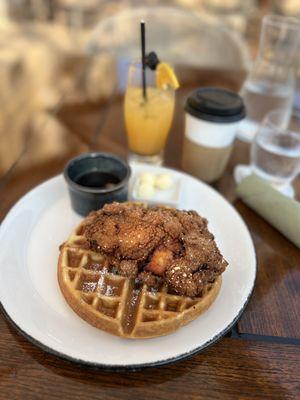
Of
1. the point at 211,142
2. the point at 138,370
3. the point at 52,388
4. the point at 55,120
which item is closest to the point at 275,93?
the point at 211,142

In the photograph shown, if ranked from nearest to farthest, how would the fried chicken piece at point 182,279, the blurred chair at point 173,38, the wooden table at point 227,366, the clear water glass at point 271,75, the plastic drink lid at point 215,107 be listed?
1. the wooden table at point 227,366
2. the fried chicken piece at point 182,279
3. the plastic drink lid at point 215,107
4. the clear water glass at point 271,75
5. the blurred chair at point 173,38

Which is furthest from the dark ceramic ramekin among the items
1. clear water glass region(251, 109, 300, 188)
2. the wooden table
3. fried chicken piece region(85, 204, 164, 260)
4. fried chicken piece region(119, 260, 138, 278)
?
clear water glass region(251, 109, 300, 188)

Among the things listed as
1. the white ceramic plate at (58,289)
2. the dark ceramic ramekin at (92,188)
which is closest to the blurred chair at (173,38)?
the dark ceramic ramekin at (92,188)

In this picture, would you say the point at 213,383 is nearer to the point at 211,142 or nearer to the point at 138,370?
the point at 138,370

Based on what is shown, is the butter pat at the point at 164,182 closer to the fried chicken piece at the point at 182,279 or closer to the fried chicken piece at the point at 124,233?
the fried chicken piece at the point at 124,233

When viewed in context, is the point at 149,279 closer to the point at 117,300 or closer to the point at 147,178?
the point at 117,300

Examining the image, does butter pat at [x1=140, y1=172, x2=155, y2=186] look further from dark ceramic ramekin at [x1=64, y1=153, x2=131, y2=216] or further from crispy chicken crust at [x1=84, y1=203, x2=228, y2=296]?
crispy chicken crust at [x1=84, y1=203, x2=228, y2=296]

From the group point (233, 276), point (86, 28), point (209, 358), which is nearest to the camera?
point (209, 358)
